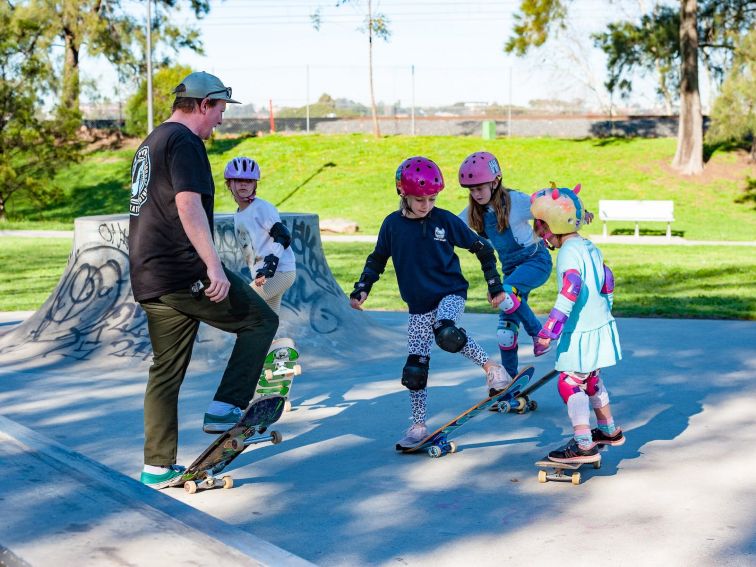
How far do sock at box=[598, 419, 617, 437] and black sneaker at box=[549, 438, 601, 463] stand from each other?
0.33 meters

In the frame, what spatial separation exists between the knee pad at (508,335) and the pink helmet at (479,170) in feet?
3.38

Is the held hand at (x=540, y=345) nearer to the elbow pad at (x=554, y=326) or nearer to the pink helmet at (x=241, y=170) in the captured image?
the elbow pad at (x=554, y=326)

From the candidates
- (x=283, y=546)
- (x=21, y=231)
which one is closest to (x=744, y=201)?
(x=21, y=231)

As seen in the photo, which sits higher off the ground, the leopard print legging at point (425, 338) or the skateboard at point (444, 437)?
the leopard print legging at point (425, 338)

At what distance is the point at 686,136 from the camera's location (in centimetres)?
3381

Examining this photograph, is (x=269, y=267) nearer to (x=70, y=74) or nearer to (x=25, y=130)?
(x=25, y=130)

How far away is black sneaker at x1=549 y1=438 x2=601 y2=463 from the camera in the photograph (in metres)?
5.00

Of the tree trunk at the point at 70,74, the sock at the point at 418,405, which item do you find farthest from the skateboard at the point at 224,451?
the tree trunk at the point at 70,74

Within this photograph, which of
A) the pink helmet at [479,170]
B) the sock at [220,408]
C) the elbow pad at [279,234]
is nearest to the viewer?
the sock at [220,408]

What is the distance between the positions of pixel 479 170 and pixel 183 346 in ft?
7.58

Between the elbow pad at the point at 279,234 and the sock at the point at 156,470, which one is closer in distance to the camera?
the sock at the point at 156,470

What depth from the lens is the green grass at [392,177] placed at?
3086 centimetres

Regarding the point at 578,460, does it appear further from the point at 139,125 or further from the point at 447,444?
the point at 139,125

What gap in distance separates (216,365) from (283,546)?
164 inches
